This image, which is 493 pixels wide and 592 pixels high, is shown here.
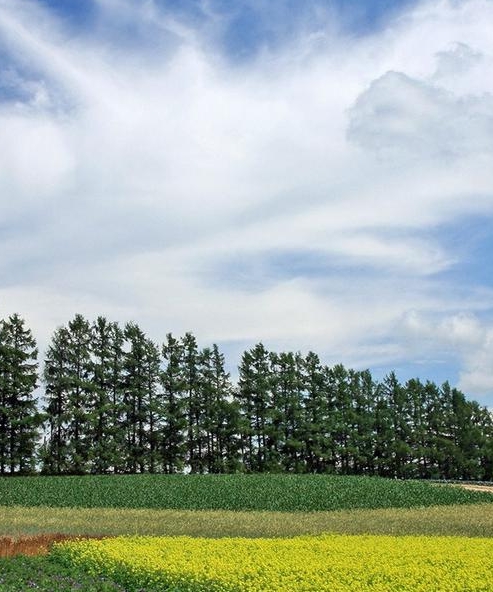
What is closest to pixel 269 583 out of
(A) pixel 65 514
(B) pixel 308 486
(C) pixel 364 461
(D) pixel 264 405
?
(A) pixel 65 514

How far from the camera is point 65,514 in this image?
96.5 ft

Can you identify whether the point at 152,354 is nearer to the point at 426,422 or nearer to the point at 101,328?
the point at 101,328

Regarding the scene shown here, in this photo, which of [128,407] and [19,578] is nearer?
[19,578]

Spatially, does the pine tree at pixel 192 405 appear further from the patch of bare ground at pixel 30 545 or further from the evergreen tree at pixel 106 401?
the patch of bare ground at pixel 30 545

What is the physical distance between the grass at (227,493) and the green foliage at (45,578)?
61.0ft

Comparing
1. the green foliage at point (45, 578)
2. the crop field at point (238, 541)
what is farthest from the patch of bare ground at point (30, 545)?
the green foliage at point (45, 578)

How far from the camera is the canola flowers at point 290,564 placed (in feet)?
40.5

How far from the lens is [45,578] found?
1488 centimetres

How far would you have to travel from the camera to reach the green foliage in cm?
1386

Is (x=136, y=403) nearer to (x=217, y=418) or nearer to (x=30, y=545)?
(x=217, y=418)

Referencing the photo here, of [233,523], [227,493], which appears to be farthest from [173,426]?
[233,523]

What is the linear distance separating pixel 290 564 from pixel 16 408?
40.8 metres

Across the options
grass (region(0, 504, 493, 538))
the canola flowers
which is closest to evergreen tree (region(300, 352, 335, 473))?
grass (region(0, 504, 493, 538))

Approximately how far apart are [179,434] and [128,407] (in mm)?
5337
